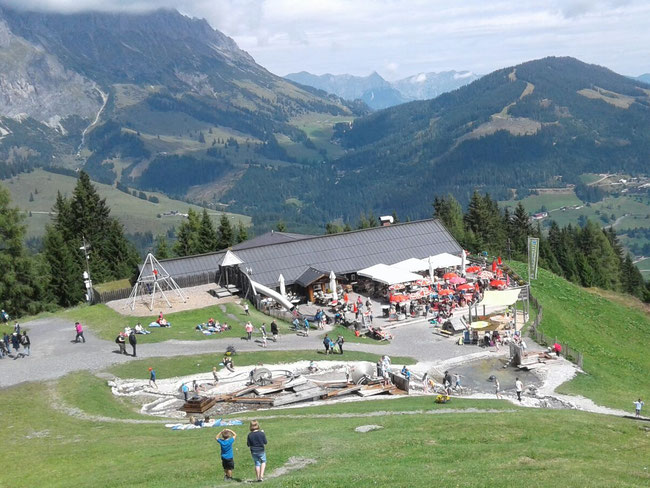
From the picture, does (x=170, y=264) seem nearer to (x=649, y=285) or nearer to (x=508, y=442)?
(x=508, y=442)

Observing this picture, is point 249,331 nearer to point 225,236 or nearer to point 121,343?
point 121,343

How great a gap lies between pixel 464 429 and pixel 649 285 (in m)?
103

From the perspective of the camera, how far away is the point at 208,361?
44469 mm

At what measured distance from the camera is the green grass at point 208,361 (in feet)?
140

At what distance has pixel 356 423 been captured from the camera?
29.0 metres

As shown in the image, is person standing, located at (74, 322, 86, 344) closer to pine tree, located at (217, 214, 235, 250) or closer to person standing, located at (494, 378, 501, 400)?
person standing, located at (494, 378, 501, 400)

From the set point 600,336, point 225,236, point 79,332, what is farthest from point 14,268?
point 600,336

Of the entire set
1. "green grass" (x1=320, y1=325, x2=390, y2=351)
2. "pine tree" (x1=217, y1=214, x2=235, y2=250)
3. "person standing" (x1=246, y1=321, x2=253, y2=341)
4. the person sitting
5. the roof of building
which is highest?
"pine tree" (x1=217, y1=214, x2=235, y2=250)

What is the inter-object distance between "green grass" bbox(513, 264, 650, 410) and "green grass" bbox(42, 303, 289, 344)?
24076 millimetres

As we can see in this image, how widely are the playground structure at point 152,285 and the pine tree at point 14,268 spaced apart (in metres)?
14.2

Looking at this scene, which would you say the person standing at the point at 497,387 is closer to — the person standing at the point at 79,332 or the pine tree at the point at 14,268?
the person standing at the point at 79,332

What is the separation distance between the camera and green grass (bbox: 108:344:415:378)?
42.5 metres

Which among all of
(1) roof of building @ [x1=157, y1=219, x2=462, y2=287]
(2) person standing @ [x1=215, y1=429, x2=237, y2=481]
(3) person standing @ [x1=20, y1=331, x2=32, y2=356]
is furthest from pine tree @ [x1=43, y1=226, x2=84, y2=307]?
(2) person standing @ [x1=215, y1=429, x2=237, y2=481]

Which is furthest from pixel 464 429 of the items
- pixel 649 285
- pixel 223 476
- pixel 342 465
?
pixel 649 285
